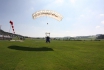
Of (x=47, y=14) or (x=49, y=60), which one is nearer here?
(x=49, y=60)

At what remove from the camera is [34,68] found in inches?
564

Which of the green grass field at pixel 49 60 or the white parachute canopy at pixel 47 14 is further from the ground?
the white parachute canopy at pixel 47 14

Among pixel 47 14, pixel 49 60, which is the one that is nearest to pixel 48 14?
pixel 47 14

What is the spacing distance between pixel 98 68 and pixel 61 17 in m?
27.3

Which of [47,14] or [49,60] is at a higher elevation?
[47,14]

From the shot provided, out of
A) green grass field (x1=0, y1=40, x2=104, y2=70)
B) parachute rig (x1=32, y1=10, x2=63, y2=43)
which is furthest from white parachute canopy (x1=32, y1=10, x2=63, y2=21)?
green grass field (x1=0, y1=40, x2=104, y2=70)

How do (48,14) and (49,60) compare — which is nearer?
(49,60)

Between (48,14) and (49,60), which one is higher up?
(48,14)

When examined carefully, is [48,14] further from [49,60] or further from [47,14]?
[49,60]

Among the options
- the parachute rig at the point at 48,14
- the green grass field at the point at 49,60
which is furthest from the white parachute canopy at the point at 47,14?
the green grass field at the point at 49,60

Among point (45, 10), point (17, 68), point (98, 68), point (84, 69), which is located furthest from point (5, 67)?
point (45, 10)

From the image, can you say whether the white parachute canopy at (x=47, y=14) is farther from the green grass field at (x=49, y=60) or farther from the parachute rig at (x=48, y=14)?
the green grass field at (x=49, y=60)

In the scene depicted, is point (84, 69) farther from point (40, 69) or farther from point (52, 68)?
point (40, 69)

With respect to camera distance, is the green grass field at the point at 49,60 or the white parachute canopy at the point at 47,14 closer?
the green grass field at the point at 49,60
